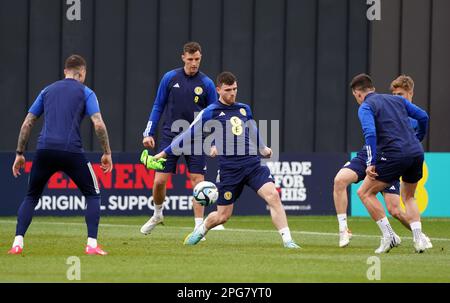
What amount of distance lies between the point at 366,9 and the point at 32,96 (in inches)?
257

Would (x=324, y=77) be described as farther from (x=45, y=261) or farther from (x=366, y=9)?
(x=45, y=261)

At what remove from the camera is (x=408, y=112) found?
1402 centimetres

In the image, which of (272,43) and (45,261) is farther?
(272,43)

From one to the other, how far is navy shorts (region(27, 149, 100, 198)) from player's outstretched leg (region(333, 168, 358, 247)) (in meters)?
3.38

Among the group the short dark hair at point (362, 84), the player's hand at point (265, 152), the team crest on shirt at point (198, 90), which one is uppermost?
the short dark hair at point (362, 84)

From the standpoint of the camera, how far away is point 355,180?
15094 millimetres

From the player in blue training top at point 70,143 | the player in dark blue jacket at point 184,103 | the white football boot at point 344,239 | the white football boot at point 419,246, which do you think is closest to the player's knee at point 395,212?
the white football boot at point 344,239

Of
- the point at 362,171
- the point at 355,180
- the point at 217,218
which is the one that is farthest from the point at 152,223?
the point at 362,171

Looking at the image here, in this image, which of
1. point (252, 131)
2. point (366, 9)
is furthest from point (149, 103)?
point (252, 131)

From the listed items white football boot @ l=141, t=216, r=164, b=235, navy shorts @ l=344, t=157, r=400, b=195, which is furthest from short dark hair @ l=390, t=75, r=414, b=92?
white football boot @ l=141, t=216, r=164, b=235

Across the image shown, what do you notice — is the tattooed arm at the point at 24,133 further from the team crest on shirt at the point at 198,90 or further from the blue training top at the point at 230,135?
the team crest on shirt at the point at 198,90

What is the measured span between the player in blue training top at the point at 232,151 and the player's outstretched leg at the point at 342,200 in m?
0.72

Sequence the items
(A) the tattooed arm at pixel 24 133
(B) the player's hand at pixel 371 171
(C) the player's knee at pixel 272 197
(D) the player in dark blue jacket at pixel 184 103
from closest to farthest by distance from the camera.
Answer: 1. (A) the tattooed arm at pixel 24 133
2. (B) the player's hand at pixel 371 171
3. (C) the player's knee at pixel 272 197
4. (D) the player in dark blue jacket at pixel 184 103

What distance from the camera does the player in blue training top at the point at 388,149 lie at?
13.7m
